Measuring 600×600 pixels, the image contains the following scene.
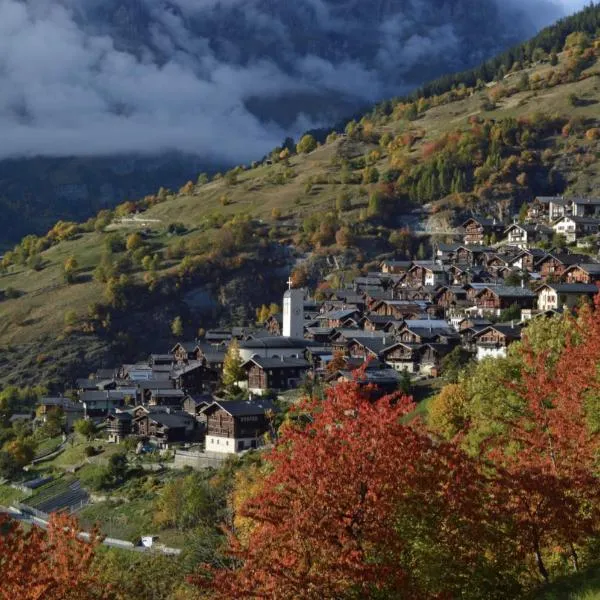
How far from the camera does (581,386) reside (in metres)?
24.4

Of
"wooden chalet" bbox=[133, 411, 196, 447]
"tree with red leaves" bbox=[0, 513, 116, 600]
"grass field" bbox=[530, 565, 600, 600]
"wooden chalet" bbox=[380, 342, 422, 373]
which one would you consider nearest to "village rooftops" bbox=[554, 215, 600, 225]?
"wooden chalet" bbox=[380, 342, 422, 373]

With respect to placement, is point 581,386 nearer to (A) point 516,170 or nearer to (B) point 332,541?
(B) point 332,541

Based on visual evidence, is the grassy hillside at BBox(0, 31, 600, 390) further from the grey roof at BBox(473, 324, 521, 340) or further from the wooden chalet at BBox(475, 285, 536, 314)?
the grey roof at BBox(473, 324, 521, 340)

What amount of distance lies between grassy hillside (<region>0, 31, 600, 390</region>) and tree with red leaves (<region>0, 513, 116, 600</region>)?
3604 inches

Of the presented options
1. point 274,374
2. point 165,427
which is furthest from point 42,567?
point 274,374

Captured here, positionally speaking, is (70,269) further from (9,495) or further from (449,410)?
(449,410)

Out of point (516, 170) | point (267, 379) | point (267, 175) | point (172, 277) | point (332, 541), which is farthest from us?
point (267, 175)

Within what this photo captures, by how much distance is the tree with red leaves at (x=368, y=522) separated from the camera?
1719 centimetres

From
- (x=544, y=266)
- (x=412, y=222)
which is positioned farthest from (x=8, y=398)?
(x=412, y=222)

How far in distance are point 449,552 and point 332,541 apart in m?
2.37

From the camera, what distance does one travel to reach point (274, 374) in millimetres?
77375

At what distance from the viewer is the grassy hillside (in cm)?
12825

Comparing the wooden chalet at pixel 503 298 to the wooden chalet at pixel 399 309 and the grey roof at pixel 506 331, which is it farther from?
the grey roof at pixel 506 331

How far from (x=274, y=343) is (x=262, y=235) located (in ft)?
210
